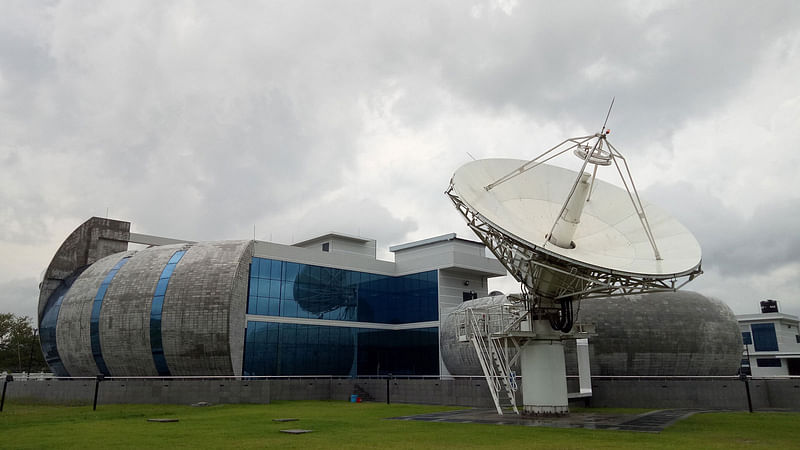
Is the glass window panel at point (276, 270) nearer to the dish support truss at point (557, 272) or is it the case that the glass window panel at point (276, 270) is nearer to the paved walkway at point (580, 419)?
the paved walkway at point (580, 419)

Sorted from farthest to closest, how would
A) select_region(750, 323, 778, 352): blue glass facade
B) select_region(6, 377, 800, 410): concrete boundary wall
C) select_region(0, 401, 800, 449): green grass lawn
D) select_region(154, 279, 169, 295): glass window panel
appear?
1. select_region(750, 323, 778, 352): blue glass facade
2. select_region(154, 279, 169, 295): glass window panel
3. select_region(6, 377, 800, 410): concrete boundary wall
4. select_region(0, 401, 800, 449): green grass lawn

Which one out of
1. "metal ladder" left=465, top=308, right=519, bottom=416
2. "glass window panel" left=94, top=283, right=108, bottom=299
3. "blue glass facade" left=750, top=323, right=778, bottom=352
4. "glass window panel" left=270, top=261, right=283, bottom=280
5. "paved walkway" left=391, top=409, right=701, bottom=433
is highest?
"glass window panel" left=270, top=261, right=283, bottom=280

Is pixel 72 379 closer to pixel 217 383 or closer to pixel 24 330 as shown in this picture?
pixel 217 383

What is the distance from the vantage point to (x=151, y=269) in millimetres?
48500

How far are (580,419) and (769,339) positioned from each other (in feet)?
277

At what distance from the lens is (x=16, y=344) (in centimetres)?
9512

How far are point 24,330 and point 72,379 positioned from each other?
64.5 m

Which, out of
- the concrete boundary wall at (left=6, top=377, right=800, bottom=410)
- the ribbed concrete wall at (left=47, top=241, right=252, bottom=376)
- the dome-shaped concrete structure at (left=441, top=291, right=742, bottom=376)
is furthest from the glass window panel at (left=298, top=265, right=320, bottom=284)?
the dome-shaped concrete structure at (left=441, top=291, right=742, bottom=376)

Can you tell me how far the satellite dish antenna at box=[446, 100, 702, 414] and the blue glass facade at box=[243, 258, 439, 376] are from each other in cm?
2838

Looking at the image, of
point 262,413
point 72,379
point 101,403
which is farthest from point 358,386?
point 72,379

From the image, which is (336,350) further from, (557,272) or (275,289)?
(557,272)

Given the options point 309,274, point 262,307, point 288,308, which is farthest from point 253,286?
point 309,274

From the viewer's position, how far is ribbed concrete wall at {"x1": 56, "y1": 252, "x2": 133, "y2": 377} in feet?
159

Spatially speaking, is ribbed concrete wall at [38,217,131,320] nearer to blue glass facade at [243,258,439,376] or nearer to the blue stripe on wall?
the blue stripe on wall
